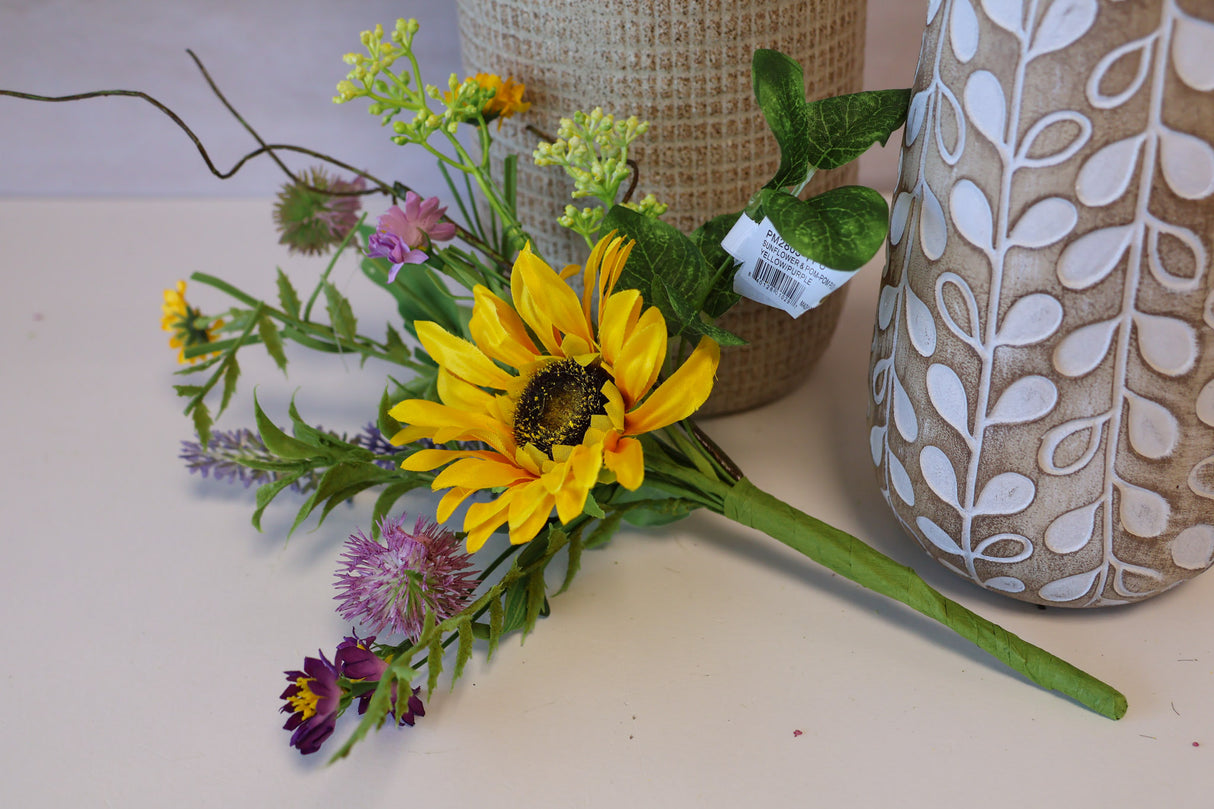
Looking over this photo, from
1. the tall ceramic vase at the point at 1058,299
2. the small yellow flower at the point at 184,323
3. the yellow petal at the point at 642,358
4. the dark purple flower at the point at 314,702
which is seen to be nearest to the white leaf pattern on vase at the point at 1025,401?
the tall ceramic vase at the point at 1058,299

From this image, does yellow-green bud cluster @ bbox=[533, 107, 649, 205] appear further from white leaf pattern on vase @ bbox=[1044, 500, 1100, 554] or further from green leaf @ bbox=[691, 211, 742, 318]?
white leaf pattern on vase @ bbox=[1044, 500, 1100, 554]

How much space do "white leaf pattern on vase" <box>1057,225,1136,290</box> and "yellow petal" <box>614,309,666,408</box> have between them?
0.12 m

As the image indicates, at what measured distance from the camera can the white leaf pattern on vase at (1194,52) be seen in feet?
0.77

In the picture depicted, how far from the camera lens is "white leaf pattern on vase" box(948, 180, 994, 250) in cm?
28

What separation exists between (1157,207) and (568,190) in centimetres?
22

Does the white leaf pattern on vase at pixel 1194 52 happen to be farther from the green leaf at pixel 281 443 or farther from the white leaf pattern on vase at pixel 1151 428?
the green leaf at pixel 281 443

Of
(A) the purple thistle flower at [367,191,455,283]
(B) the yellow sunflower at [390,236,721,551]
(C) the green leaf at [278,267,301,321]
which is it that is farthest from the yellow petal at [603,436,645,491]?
(C) the green leaf at [278,267,301,321]

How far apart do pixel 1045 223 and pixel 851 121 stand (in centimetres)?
8

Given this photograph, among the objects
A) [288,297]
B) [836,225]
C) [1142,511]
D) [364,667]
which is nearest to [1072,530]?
[1142,511]

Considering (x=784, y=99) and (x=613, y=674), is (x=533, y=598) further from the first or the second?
(x=784, y=99)

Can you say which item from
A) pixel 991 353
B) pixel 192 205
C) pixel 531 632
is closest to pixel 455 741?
pixel 531 632

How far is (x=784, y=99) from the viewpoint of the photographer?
1.03 ft

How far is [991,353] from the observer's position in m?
0.29

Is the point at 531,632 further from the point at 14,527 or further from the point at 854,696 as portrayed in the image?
the point at 14,527
